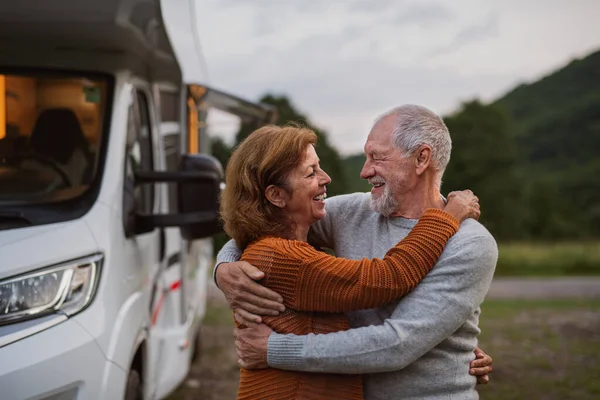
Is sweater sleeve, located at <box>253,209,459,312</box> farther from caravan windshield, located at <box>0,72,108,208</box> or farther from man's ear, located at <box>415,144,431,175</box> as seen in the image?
caravan windshield, located at <box>0,72,108,208</box>

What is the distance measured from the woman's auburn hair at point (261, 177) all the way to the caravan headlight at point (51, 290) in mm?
895

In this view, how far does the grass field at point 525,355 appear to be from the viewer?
724cm

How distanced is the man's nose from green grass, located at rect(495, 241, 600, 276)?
2073cm

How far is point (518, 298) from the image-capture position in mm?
16125

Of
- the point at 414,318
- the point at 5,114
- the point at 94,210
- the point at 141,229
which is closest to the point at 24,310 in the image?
the point at 94,210

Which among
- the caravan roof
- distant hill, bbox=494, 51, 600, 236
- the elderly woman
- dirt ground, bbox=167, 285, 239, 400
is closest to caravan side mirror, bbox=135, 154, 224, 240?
the caravan roof

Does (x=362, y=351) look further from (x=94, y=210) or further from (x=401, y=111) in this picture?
(x=94, y=210)

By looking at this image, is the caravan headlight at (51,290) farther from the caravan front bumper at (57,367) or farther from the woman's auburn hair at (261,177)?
the woman's auburn hair at (261,177)

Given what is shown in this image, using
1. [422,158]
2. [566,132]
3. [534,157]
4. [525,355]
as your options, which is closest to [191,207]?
[422,158]

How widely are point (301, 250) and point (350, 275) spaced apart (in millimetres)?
164

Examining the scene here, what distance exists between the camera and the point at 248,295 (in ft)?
7.84

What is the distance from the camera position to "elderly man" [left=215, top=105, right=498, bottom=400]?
7.50 ft

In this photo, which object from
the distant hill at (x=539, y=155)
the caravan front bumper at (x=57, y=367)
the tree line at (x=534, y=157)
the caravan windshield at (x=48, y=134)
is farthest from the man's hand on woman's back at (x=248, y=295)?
the distant hill at (x=539, y=155)

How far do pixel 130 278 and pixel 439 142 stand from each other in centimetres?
171
